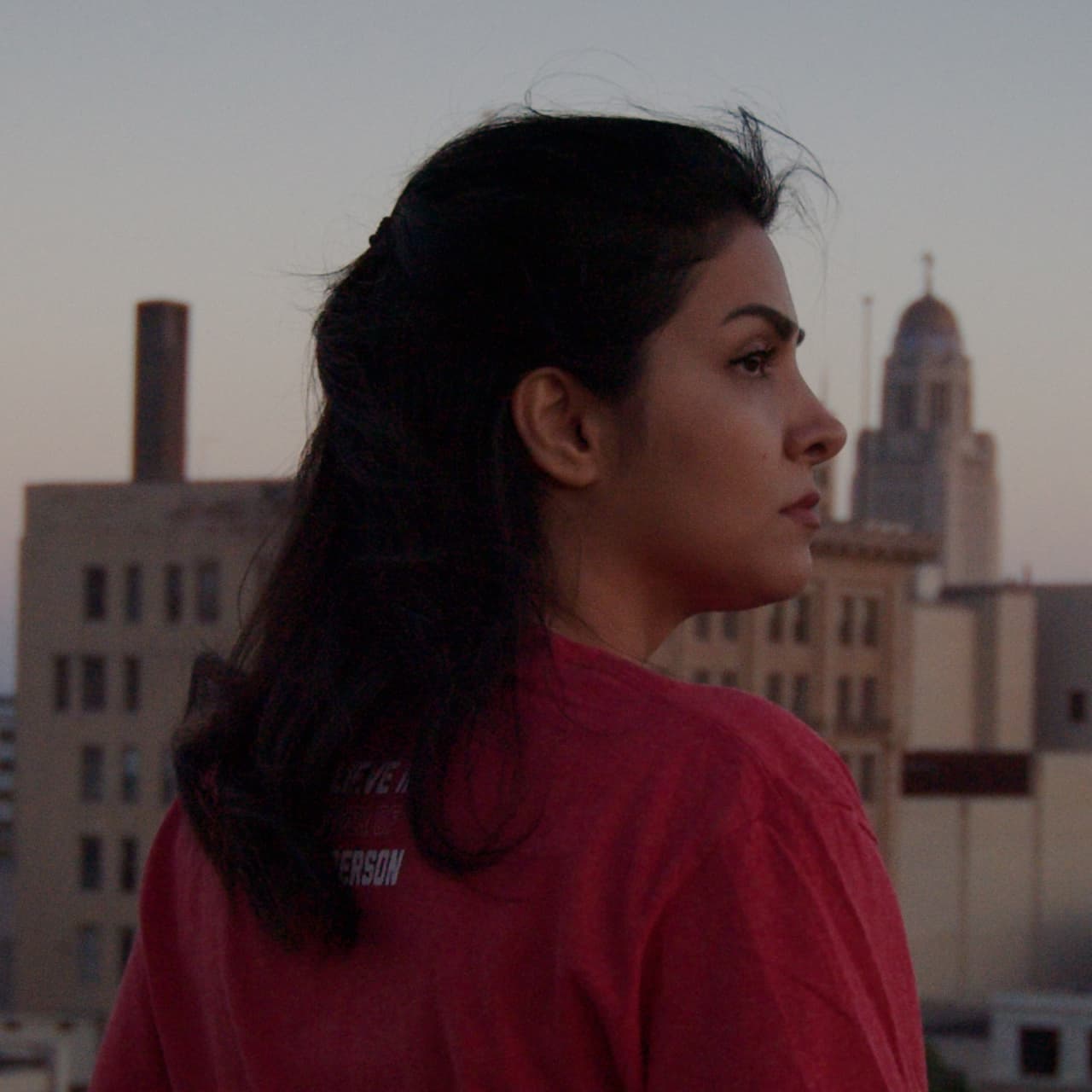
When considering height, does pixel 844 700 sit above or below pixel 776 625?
below

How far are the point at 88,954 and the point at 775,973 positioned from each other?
53680mm

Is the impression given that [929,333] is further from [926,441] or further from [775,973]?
[775,973]

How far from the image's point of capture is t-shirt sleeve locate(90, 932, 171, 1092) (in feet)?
7.00

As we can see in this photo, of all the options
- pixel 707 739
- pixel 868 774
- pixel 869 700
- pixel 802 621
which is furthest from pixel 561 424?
pixel 869 700

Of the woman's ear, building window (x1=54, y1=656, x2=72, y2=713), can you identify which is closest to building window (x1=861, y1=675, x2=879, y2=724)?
building window (x1=54, y1=656, x2=72, y2=713)

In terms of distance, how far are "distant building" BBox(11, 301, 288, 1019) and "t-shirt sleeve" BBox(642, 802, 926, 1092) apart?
50.7 m

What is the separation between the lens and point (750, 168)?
2033mm

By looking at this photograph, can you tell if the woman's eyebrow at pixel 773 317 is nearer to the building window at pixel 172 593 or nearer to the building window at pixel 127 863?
the building window at pixel 172 593

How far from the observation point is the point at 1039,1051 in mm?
48375

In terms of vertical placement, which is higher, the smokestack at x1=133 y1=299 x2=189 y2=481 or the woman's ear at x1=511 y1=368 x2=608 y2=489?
the smokestack at x1=133 y1=299 x2=189 y2=481

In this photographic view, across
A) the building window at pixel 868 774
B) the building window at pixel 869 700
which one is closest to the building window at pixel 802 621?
the building window at pixel 869 700

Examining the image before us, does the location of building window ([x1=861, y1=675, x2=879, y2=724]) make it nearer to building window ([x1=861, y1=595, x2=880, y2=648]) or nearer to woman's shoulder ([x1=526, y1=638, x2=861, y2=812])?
building window ([x1=861, y1=595, x2=880, y2=648])

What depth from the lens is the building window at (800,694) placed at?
60312mm

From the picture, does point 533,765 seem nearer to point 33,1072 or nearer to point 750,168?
point 750,168
